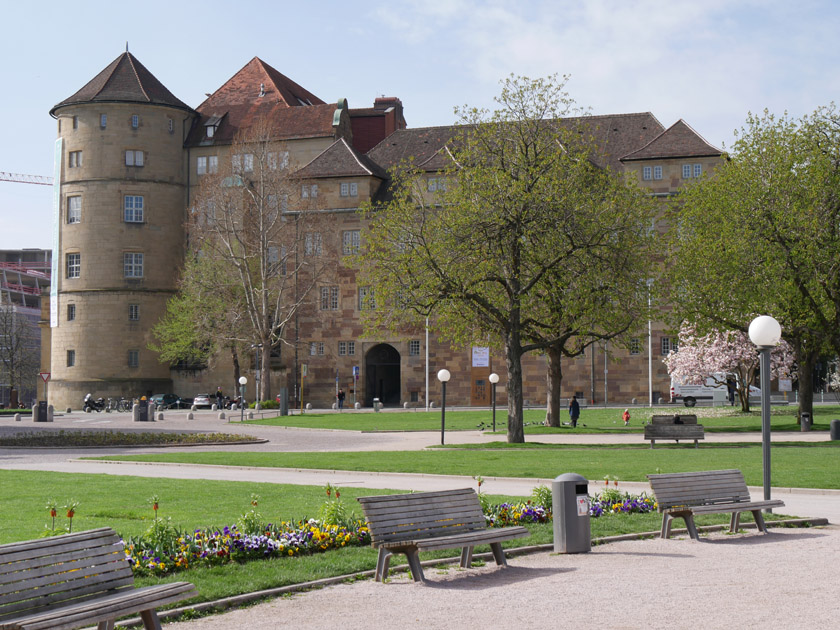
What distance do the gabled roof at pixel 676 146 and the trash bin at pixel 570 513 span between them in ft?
209

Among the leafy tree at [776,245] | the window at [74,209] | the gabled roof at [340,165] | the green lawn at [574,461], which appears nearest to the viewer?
the green lawn at [574,461]

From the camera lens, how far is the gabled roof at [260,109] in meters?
87.9

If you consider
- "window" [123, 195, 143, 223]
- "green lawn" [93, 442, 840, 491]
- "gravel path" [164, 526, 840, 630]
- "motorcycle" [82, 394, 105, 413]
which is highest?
"window" [123, 195, 143, 223]

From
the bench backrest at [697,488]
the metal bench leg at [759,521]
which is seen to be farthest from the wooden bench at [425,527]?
the metal bench leg at [759,521]

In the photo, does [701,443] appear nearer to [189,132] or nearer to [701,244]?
[701,244]

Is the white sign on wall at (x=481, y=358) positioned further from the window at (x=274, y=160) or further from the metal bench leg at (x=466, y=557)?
the metal bench leg at (x=466, y=557)

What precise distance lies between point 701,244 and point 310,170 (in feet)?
140

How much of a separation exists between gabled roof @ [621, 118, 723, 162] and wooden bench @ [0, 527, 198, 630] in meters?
69.4

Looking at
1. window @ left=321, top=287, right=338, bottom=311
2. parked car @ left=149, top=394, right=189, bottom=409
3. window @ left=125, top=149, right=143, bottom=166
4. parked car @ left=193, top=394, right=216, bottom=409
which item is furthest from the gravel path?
window @ left=125, top=149, right=143, bottom=166

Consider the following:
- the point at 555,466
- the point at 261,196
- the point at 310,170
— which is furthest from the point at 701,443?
the point at 310,170

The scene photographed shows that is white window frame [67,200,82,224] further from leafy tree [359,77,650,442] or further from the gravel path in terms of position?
the gravel path

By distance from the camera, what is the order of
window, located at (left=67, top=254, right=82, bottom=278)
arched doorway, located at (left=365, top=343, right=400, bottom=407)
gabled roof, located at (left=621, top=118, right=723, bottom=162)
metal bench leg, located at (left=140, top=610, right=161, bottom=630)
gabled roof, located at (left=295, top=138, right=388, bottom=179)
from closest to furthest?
metal bench leg, located at (left=140, top=610, right=161, bottom=630) → gabled roof, located at (left=621, top=118, right=723, bottom=162) → gabled roof, located at (left=295, top=138, right=388, bottom=179) → arched doorway, located at (left=365, top=343, right=400, bottom=407) → window, located at (left=67, top=254, right=82, bottom=278)

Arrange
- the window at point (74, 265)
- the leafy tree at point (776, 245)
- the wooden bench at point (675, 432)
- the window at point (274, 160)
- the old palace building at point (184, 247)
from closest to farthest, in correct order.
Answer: the wooden bench at point (675, 432), the leafy tree at point (776, 245), the window at point (274, 160), the old palace building at point (184, 247), the window at point (74, 265)

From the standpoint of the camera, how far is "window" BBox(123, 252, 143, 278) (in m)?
85.2
